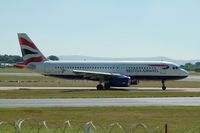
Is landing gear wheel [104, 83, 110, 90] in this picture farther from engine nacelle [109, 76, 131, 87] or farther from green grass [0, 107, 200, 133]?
green grass [0, 107, 200, 133]

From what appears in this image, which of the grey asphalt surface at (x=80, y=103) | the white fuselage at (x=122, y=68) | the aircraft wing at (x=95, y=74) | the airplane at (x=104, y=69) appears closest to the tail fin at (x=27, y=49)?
the airplane at (x=104, y=69)

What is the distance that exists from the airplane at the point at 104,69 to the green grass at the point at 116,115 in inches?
906

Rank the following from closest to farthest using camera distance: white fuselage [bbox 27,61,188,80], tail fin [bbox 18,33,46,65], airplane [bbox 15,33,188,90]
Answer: airplane [bbox 15,33,188,90] < white fuselage [bbox 27,61,188,80] < tail fin [bbox 18,33,46,65]

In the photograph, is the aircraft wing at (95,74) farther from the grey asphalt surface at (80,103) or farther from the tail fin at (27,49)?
the grey asphalt surface at (80,103)

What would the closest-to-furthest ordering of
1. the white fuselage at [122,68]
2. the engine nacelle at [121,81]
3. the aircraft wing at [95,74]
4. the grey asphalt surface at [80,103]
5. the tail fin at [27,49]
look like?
the grey asphalt surface at [80,103], the engine nacelle at [121,81], the aircraft wing at [95,74], the white fuselage at [122,68], the tail fin at [27,49]

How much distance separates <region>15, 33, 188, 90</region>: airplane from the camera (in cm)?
5209

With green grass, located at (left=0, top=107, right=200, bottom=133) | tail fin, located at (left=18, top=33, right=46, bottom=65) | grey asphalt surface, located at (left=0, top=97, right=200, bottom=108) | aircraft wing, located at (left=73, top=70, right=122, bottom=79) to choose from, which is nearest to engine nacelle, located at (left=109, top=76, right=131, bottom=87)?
aircraft wing, located at (left=73, top=70, right=122, bottom=79)

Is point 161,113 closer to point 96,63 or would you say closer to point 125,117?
point 125,117

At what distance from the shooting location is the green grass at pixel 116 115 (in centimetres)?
2175

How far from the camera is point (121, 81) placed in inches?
1999

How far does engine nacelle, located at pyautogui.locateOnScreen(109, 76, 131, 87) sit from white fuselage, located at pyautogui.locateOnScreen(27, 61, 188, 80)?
2019 mm

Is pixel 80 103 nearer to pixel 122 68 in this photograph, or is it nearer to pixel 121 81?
pixel 121 81

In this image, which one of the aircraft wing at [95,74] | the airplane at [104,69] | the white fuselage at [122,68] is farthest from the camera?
the white fuselage at [122,68]

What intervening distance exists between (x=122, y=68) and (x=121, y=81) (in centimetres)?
303
